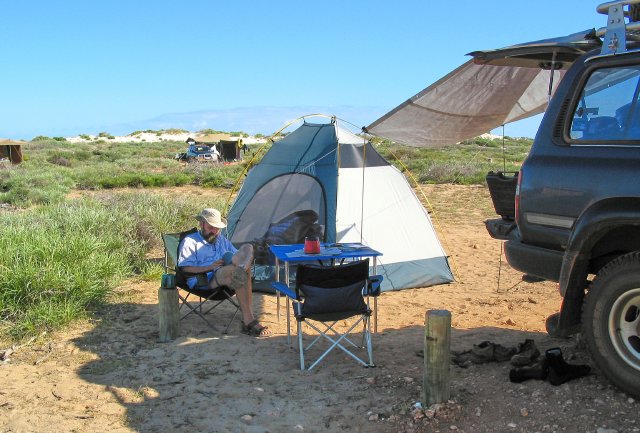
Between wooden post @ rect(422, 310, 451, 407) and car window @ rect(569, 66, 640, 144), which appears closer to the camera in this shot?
car window @ rect(569, 66, 640, 144)

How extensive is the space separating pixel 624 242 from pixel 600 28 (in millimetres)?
1429

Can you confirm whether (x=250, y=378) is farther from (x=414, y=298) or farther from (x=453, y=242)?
(x=453, y=242)

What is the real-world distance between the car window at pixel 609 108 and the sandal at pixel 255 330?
334 cm

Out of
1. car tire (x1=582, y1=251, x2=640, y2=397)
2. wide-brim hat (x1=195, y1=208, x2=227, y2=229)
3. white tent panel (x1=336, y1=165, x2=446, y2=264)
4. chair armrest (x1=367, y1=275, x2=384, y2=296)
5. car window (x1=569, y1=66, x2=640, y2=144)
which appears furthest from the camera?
white tent panel (x1=336, y1=165, x2=446, y2=264)

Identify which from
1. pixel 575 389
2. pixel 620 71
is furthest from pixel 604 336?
pixel 620 71

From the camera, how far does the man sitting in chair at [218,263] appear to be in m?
6.12

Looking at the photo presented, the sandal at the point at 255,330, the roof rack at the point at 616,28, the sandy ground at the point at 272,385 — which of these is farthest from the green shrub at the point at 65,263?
the roof rack at the point at 616,28

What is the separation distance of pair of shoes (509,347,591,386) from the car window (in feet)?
4.60

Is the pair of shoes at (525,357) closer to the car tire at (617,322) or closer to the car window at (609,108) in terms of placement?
the car tire at (617,322)

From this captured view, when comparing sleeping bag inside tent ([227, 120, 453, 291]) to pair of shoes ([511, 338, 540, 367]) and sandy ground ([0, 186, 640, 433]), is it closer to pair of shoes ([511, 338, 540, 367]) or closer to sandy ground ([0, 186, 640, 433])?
sandy ground ([0, 186, 640, 433])

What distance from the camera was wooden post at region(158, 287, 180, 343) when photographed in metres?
5.84

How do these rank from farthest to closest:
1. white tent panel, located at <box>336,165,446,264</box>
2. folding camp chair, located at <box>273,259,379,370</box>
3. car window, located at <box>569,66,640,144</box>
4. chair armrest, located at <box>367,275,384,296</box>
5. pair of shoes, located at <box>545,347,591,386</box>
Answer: white tent panel, located at <box>336,165,446,264</box>
chair armrest, located at <box>367,275,384,296</box>
folding camp chair, located at <box>273,259,379,370</box>
pair of shoes, located at <box>545,347,591,386</box>
car window, located at <box>569,66,640,144</box>

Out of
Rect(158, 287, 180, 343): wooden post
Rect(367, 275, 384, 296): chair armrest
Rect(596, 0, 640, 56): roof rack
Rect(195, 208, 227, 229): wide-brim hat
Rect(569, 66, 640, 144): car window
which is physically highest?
Rect(596, 0, 640, 56): roof rack

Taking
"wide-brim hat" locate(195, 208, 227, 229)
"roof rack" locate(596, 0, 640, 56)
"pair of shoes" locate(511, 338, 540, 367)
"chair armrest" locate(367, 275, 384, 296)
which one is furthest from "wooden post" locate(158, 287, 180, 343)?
"roof rack" locate(596, 0, 640, 56)
